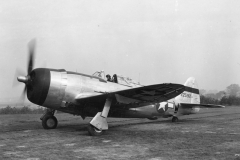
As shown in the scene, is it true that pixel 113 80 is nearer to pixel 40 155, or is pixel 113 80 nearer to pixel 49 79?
pixel 49 79

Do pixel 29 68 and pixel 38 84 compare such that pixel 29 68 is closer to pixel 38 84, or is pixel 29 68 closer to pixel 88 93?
pixel 38 84

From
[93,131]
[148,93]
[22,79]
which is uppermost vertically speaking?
[22,79]

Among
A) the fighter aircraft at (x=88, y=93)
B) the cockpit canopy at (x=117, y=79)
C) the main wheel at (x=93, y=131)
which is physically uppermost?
the cockpit canopy at (x=117, y=79)

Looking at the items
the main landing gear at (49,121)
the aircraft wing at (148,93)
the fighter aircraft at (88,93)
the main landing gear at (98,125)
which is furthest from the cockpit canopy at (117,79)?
the main landing gear at (49,121)

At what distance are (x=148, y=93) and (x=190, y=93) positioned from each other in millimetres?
6081

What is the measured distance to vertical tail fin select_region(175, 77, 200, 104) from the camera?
42.3ft

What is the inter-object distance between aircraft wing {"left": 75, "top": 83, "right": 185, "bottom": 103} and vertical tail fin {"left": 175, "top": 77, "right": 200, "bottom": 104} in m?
4.54

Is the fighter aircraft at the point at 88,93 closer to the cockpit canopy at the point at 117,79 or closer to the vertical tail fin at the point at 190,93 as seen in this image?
the cockpit canopy at the point at 117,79

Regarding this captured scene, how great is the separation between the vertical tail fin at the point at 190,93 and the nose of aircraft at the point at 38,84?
699cm

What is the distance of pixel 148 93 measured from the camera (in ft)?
26.2

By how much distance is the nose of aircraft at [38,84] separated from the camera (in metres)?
7.77

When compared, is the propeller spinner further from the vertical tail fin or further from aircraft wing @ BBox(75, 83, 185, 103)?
the vertical tail fin

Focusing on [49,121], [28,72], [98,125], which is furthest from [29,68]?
[98,125]

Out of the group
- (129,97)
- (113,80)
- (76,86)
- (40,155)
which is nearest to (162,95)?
(129,97)
